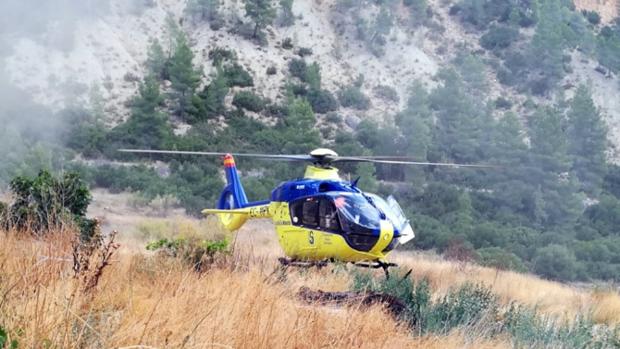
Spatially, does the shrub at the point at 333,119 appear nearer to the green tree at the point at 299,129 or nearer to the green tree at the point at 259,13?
the green tree at the point at 299,129

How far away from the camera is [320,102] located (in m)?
42.8

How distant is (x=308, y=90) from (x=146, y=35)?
9069 mm

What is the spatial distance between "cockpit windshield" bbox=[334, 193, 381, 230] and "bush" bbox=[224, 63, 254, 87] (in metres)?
31.9

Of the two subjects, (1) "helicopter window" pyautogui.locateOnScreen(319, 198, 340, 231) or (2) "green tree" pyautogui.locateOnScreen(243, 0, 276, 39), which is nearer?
(1) "helicopter window" pyautogui.locateOnScreen(319, 198, 340, 231)

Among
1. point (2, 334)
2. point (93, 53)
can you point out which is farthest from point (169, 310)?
point (93, 53)

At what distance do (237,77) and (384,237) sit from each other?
32713mm

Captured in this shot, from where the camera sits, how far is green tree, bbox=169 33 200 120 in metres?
38.3

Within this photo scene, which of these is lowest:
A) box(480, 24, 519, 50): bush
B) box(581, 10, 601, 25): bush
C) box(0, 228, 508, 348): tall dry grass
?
box(0, 228, 508, 348): tall dry grass

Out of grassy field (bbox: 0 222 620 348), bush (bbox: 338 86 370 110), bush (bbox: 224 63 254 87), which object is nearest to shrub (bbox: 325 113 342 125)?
bush (bbox: 338 86 370 110)

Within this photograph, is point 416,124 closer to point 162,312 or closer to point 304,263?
point 304,263

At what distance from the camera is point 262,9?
45.4 meters

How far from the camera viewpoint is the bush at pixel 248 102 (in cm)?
4078

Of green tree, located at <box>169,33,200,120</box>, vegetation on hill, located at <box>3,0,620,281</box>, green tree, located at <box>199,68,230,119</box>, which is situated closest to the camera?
vegetation on hill, located at <box>3,0,620,281</box>

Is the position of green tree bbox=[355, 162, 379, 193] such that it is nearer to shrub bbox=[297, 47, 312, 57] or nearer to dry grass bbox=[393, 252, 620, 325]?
shrub bbox=[297, 47, 312, 57]
